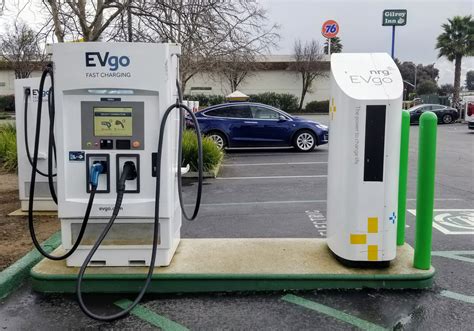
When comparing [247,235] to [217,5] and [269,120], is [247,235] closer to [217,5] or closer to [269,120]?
[217,5]

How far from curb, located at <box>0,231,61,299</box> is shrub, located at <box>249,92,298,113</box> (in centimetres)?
4344

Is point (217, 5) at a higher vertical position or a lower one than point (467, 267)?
higher

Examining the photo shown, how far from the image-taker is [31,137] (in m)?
6.55

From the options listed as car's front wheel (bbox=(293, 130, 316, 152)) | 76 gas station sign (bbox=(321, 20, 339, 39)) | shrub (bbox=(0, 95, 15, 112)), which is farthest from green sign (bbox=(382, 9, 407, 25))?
shrub (bbox=(0, 95, 15, 112))

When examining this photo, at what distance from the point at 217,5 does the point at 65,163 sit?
872 centimetres

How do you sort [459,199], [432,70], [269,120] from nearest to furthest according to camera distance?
[459,199] → [269,120] → [432,70]

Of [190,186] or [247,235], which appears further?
[190,186]

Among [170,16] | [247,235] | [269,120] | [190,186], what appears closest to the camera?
[247,235]

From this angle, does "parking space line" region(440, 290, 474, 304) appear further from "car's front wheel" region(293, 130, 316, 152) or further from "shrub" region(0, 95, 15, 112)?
"shrub" region(0, 95, 15, 112)

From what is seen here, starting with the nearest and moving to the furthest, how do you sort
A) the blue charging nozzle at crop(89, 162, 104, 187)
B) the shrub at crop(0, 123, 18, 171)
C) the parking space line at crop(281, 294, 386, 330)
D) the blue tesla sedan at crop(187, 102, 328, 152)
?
the parking space line at crop(281, 294, 386, 330), the blue charging nozzle at crop(89, 162, 104, 187), the shrub at crop(0, 123, 18, 171), the blue tesla sedan at crop(187, 102, 328, 152)

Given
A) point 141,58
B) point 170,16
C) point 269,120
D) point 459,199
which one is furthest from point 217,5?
point 141,58

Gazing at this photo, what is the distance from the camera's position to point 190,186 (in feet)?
30.7

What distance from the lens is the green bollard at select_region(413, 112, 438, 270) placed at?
13.1 feet

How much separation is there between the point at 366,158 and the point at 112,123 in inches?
83.1
